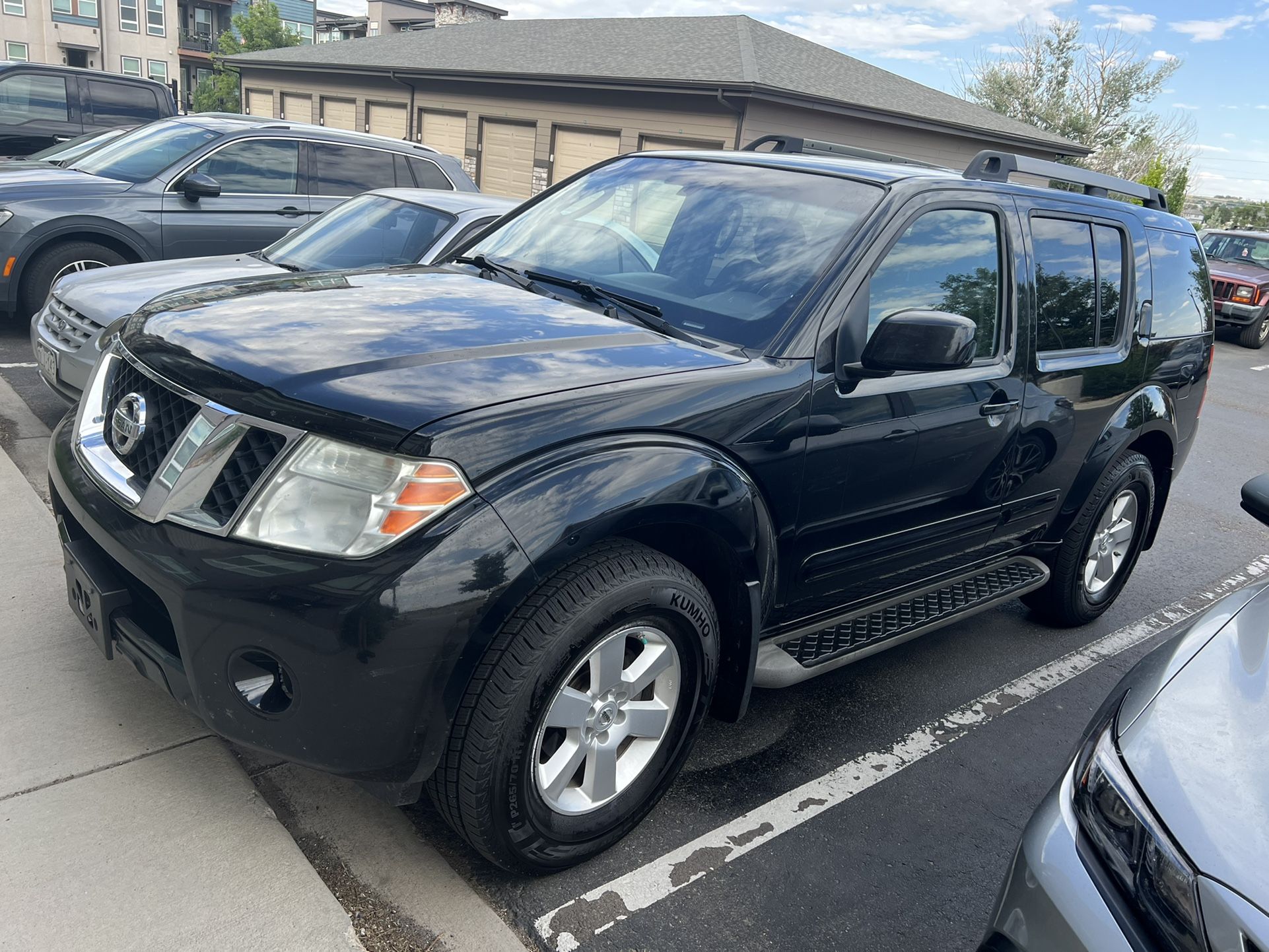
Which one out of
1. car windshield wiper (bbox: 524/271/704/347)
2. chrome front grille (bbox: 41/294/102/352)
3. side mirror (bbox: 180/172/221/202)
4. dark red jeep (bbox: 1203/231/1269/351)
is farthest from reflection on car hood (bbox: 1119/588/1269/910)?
dark red jeep (bbox: 1203/231/1269/351)

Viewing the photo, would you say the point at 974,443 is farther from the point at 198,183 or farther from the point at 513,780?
the point at 198,183

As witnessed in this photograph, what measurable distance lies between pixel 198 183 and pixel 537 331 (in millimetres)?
5575

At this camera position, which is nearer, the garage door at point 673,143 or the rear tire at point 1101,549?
the rear tire at point 1101,549

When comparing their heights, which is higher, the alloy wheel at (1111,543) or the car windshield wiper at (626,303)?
the car windshield wiper at (626,303)

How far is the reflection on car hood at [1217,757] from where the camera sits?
1.68 m

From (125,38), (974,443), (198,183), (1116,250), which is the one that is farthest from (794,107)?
(125,38)

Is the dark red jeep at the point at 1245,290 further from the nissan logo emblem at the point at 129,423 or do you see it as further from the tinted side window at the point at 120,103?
the nissan logo emblem at the point at 129,423

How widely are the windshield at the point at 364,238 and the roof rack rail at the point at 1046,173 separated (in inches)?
134

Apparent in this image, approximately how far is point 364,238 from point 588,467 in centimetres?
433

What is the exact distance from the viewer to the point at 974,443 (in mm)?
3467

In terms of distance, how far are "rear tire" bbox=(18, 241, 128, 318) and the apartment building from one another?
40372 millimetres

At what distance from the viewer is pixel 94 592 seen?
8.36ft

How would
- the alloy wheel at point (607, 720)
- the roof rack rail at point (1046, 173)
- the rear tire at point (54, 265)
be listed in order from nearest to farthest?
the alloy wheel at point (607, 720) → the roof rack rail at point (1046, 173) → the rear tire at point (54, 265)

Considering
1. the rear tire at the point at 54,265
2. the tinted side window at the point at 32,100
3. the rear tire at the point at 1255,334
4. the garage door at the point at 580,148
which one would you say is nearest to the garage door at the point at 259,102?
the garage door at the point at 580,148
